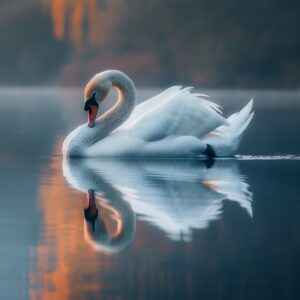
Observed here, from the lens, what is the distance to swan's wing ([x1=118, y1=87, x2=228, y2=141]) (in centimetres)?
1224

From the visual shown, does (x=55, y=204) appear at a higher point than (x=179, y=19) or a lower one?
lower

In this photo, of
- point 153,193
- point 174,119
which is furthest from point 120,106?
point 153,193

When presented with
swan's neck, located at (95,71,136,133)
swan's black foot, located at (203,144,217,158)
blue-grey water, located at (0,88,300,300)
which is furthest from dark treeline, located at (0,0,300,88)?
blue-grey water, located at (0,88,300,300)

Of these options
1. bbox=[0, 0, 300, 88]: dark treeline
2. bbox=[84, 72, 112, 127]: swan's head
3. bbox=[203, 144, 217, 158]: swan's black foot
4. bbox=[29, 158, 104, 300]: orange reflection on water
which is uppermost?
bbox=[0, 0, 300, 88]: dark treeline

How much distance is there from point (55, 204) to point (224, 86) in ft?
129

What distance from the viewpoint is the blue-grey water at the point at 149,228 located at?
19.8ft

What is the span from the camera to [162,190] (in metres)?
9.63

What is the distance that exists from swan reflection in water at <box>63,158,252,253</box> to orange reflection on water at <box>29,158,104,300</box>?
0.34 ft

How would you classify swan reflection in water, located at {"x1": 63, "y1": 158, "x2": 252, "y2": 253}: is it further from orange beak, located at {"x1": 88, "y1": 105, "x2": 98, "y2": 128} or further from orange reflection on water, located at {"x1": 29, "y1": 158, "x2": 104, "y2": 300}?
orange beak, located at {"x1": 88, "y1": 105, "x2": 98, "y2": 128}

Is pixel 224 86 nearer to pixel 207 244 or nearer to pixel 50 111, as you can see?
pixel 50 111

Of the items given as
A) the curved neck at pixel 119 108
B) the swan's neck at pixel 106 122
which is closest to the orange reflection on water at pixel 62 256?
the swan's neck at pixel 106 122

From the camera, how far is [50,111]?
2588cm

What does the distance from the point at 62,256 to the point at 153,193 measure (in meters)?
2.76

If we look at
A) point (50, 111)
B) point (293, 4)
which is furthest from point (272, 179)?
point (293, 4)
